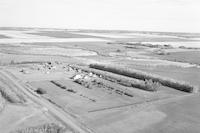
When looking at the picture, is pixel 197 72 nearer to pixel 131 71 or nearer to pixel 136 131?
pixel 131 71

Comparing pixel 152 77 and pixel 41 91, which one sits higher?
pixel 152 77

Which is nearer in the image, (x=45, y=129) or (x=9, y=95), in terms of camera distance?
(x=45, y=129)

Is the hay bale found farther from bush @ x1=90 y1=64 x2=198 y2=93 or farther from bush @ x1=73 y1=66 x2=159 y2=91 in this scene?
bush @ x1=90 y1=64 x2=198 y2=93

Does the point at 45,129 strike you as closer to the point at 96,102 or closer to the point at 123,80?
the point at 96,102

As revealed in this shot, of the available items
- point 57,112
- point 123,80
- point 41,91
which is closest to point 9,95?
point 41,91

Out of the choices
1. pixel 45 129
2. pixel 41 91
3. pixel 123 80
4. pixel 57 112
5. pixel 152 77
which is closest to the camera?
pixel 45 129

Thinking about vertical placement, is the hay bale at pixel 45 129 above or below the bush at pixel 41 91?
above

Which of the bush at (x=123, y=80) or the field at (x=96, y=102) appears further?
A: the bush at (x=123, y=80)

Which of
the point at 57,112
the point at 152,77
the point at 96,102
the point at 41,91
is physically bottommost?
the point at 96,102

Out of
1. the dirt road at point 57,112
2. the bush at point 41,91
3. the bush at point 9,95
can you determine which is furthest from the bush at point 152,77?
the bush at point 9,95

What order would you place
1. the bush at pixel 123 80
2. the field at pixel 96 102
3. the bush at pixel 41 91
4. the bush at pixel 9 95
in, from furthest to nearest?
the bush at pixel 123 80 → the bush at pixel 41 91 → the bush at pixel 9 95 → the field at pixel 96 102

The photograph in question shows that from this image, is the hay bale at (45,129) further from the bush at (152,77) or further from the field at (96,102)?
the bush at (152,77)

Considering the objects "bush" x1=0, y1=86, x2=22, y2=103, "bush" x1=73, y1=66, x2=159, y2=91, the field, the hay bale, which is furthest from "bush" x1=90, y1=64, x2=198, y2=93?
the hay bale
